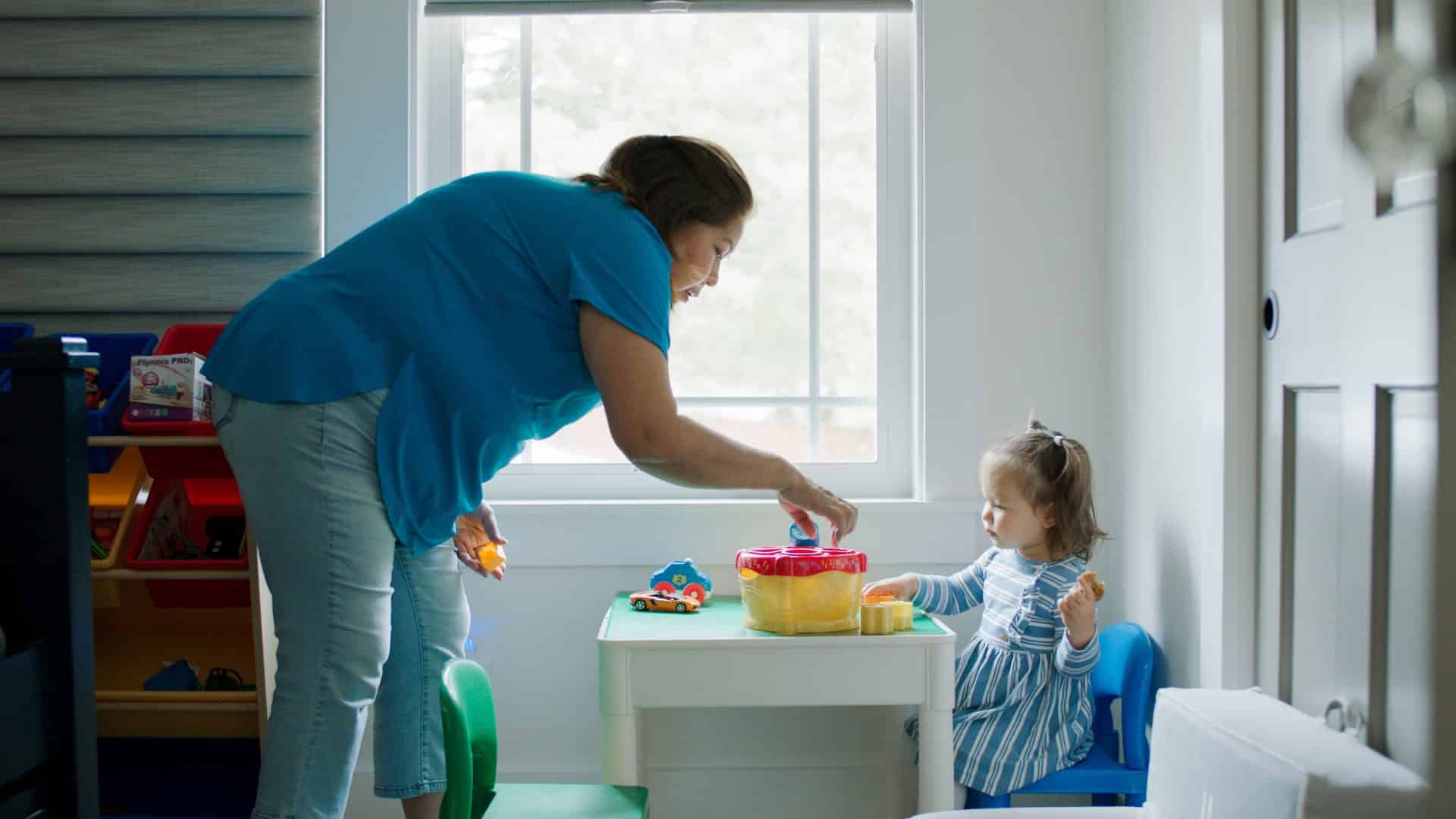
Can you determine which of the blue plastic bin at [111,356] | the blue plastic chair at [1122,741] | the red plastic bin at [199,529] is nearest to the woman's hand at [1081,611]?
the blue plastic chair at [1122,741]

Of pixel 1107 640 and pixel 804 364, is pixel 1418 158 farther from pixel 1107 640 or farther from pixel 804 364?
pixel 804 364

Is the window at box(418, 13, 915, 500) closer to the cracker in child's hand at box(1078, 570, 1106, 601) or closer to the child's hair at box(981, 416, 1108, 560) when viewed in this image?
the child's hair at box(981, 416, 1108, 560)

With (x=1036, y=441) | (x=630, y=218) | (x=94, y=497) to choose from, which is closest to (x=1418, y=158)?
(x=630, y=218)

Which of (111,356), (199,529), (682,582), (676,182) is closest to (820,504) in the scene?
(676,182)

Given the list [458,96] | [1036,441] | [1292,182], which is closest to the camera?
[1292,182]

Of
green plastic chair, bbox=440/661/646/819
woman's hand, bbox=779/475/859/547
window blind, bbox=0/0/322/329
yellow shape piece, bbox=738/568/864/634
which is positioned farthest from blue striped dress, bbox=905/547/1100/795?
window blind, bbox=0/0/322/329

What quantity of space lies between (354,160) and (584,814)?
4.27 feet

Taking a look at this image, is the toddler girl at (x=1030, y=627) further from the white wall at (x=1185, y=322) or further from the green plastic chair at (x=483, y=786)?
the green plastic chair at (x=483, y=786)

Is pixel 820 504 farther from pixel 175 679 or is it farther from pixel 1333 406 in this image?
pixel 175 679

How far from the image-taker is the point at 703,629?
1826mm

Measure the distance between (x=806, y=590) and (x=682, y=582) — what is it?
32 centimetres

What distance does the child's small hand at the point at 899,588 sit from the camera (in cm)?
197

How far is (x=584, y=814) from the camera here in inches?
59.4

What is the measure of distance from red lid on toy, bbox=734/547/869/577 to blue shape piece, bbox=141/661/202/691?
967 mm
